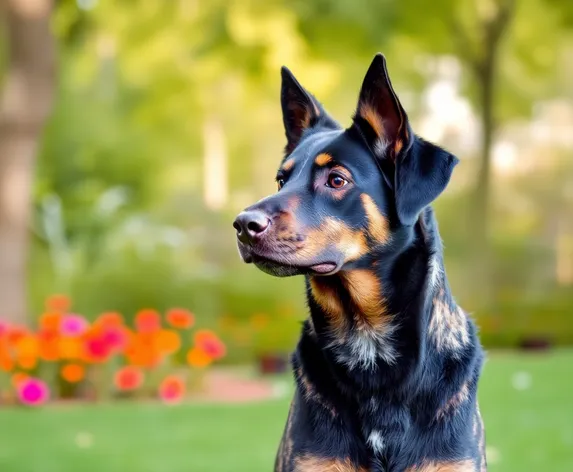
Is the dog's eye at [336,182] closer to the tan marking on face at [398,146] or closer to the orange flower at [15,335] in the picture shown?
the tan marking on face at [398,146]

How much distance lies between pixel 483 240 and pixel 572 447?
31.2 feet

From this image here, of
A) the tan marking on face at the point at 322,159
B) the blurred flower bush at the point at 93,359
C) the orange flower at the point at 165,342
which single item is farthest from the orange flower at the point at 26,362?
the tan marking on face at the point at 322,159

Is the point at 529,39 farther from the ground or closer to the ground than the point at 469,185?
farther from the ground

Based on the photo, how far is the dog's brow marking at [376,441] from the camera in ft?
12.1

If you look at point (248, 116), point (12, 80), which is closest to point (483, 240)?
point (12, 80)

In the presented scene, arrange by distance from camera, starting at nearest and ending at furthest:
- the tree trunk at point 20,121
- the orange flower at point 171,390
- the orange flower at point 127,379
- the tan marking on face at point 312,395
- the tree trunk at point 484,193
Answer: the tan marking on face at point 312,395, the orange flower at point 127,379, the orange flower at point 171,390, the tree trunk at point 20,121, the tree trunk at point 484,193

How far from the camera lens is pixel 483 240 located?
16.8 m

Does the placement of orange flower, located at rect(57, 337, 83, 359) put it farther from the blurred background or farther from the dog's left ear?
the dog's left ear

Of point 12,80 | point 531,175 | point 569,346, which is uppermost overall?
point 12,80

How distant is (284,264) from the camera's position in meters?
3.60

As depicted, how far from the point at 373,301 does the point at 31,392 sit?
19.7ft

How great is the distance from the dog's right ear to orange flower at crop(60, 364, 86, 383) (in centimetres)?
583

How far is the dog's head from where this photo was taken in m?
3.60

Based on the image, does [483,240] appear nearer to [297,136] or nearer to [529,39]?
[529,39]
